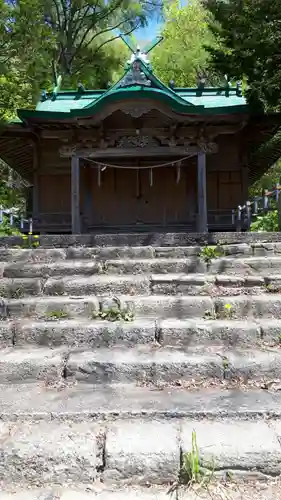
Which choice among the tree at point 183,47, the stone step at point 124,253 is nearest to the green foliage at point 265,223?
the stone step at point 124,253

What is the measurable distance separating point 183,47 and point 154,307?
2070 centimetres

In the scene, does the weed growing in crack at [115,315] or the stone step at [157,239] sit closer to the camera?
the weed growing in crack at [115,315]

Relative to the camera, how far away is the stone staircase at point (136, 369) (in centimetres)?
213

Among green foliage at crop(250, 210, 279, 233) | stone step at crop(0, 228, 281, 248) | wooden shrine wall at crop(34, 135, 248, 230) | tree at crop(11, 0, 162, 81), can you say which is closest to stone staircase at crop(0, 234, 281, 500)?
stone step at crop(0, 228, 281, 248)

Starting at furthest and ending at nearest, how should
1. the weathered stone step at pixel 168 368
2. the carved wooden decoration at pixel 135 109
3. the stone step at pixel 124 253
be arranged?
the carved wooden decoration at pixel 135 109 < the stone step at pixel 124 253 < the weathered stone step at pixel 168 368

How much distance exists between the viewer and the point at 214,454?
6.98ft

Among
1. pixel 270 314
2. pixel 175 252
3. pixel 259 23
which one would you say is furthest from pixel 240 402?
pixel 259 23

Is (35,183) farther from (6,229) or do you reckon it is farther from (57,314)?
(57,314)

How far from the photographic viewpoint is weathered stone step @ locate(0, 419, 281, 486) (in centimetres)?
212

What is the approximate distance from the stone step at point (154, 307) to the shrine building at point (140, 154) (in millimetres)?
6336

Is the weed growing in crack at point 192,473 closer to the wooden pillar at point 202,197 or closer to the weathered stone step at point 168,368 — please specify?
the weathered stone step at point 168,368

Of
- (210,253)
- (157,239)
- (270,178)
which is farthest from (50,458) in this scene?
(270,178)

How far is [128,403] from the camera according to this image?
2.58 metres

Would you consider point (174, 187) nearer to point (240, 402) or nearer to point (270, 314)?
point (270, 314)
